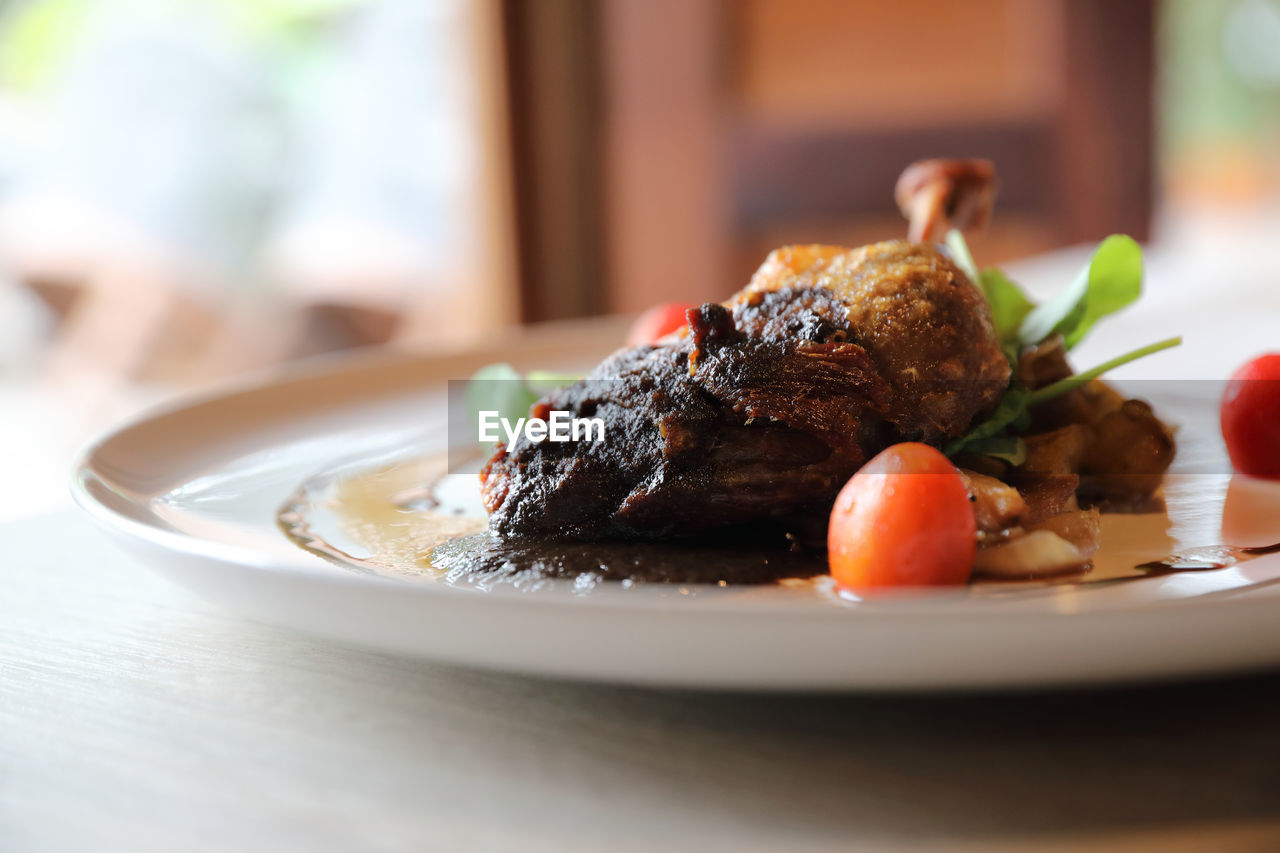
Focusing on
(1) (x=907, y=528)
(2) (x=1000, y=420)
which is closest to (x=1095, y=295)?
(2) (x=1000, y=420)

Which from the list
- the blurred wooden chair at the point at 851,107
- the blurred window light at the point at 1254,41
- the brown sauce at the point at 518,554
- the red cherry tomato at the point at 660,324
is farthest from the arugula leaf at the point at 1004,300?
the blurred window light at the point at 1254,41

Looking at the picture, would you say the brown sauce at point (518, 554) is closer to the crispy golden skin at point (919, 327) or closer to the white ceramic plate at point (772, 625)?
the white ceramic plate at point (772, 625)

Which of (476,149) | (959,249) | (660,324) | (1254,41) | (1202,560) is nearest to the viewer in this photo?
(1202,560)

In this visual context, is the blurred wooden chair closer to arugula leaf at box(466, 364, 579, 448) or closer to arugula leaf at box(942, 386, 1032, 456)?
arugula leaf at box(466, 364, 579, 448)

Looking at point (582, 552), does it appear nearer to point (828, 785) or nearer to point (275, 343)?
point (828, 785)

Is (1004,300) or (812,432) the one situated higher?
(1004,300)

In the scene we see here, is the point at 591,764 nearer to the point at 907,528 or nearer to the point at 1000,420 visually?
the point at 907,528

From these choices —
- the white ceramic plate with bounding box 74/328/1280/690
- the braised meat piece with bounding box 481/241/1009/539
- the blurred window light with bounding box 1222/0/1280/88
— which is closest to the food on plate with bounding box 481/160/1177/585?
the braised meat piece with bounding box 481/241/1009/539

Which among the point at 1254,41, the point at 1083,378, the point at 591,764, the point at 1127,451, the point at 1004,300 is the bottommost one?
the point at 591,764
